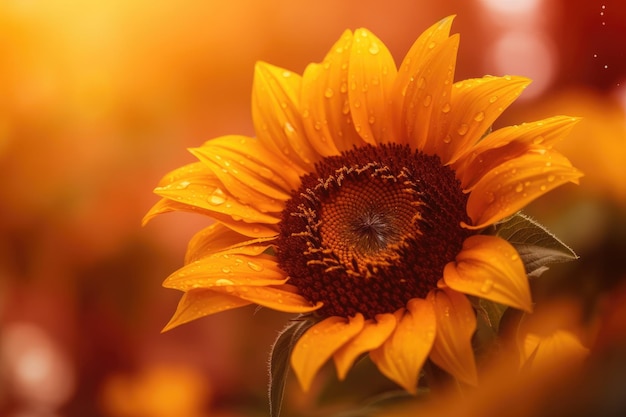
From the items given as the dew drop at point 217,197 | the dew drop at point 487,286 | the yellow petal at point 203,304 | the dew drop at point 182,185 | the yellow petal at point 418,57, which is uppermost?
the yellow petal at point 418,57

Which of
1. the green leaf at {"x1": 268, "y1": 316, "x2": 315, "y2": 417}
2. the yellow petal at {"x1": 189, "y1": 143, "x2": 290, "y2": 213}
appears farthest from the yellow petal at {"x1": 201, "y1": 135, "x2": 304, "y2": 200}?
the green leaf at {"x1": 268, "y1": 316, "x2": 315, "y2": 417}

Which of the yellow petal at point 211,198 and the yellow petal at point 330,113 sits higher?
the yellow petal at point 330,113

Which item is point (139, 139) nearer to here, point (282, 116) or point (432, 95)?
point (282, 116)

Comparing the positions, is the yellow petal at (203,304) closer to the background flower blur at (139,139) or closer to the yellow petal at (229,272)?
the yellow petal at (229,272)

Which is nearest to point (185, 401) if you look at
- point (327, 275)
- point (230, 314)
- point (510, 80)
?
point (230, 314)

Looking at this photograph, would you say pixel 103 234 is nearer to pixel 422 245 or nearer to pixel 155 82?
pixel 155 82

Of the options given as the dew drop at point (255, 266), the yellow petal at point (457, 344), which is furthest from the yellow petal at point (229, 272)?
the yellow petal at point (457, 344)

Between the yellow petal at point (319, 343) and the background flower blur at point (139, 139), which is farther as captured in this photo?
the background flower blur at point (139, 139)

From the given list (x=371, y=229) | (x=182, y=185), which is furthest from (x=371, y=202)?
(x=182, y=185)
